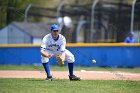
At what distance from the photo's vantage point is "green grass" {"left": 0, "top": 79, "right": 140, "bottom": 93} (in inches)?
397

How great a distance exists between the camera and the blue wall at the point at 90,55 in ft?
71.1

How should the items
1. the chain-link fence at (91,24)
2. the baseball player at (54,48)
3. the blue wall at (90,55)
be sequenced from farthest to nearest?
the chain-link fence at (91,24), the blue wall at (90,55), the baseball player at (54,48)

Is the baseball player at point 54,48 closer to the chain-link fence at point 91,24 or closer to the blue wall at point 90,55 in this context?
the blue wall at point 90,55

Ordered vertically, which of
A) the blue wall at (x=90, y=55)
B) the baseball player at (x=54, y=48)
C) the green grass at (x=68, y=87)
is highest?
the baseball player at (x=54, y=48)

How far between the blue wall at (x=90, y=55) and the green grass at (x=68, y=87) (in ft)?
31.9

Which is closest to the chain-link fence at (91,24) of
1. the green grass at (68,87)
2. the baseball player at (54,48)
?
the baseball player at (54,48)

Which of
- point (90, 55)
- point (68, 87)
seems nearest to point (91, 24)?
point (90, 55)

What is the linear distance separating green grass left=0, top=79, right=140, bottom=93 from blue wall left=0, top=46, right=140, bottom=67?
9.72m

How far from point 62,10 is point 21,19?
7323 mm

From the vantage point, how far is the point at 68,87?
10.7m

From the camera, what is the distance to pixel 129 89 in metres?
10.5

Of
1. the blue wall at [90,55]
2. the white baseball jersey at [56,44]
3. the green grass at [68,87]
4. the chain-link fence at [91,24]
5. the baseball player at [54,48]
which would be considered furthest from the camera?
the chain-link fence at [91,24]

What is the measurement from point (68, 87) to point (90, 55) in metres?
11.4

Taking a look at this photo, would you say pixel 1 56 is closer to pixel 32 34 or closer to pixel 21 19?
pixel 32 34
